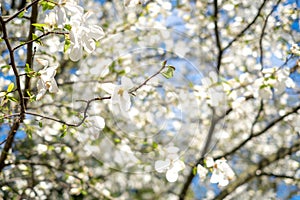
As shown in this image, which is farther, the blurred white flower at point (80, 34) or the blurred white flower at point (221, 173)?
the blurred white flower at point (221, 173)

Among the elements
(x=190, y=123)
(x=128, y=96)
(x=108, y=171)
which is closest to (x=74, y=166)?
(x=108, y=171)

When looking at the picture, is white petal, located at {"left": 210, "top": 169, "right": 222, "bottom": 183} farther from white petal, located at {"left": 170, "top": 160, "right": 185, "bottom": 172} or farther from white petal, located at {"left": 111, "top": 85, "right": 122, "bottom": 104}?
white petal, located at {"left": 111, "top": 85, "right": 122, "bottom": 104}

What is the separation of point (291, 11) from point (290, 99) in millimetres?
1286

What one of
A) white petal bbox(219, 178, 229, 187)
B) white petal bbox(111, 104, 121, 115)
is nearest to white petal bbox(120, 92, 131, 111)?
white petal bbox(219, 178, 229, 187)

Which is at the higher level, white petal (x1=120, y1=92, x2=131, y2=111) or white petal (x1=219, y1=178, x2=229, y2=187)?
white petal (x1=120, y1=92, x2=131, y2=111)

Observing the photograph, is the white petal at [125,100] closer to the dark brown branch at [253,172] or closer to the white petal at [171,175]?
the white petal at [171,175]

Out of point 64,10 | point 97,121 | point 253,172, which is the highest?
point 64,10

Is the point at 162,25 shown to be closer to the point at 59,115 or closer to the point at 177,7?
the point at 177,7

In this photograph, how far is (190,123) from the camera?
92.4 inches

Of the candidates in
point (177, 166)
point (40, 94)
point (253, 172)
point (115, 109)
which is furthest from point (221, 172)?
point (253, 172)

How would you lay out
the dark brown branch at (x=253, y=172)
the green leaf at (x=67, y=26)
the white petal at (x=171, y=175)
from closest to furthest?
the green leaf at (x=67, y=26) < the white petal at (x=171, y=175) < the dark brown branch at (x=253, y=172)

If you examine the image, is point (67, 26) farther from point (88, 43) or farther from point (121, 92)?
point (121, 92)

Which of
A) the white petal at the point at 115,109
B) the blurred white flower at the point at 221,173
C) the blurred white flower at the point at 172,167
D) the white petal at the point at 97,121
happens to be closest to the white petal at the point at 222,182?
the blurred white flower at the point at 221,173

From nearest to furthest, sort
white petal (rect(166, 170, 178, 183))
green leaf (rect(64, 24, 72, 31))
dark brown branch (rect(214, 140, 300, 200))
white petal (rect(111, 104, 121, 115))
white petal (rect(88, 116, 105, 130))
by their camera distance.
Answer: green leaf (rect(64, 24, 72, 31)) → white petal (rect(88, 116, 105, 130)) → white petal (rect(166, 170, 178, 183)) → white petal (rect(111, 104, 121, 115)) → dark brown branch (rect(214, 140, 300, 200))
